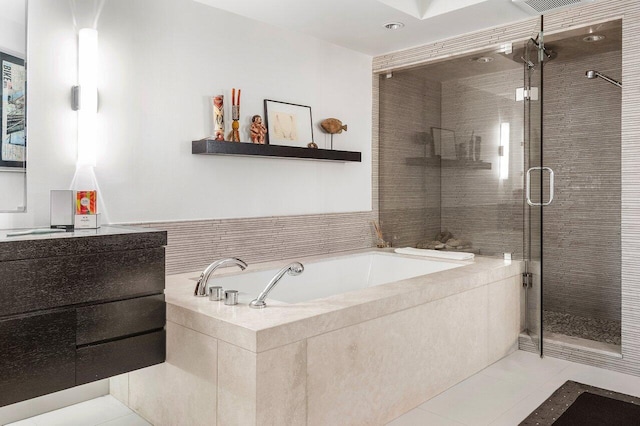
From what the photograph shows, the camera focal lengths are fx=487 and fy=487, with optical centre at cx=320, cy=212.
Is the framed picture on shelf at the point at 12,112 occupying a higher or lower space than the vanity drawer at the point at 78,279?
higher

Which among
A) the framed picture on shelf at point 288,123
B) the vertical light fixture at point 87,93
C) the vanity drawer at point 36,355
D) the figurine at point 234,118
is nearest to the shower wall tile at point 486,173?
the framed picture on shelf at point 288,123

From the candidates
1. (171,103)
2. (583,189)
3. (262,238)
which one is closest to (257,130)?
(171,103)

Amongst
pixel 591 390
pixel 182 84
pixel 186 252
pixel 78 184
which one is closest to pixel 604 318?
pixel 591 390

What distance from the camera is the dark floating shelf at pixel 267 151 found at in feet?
9.57

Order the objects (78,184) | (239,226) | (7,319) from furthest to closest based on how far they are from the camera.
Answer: (239,226), (78,184), (7,319)

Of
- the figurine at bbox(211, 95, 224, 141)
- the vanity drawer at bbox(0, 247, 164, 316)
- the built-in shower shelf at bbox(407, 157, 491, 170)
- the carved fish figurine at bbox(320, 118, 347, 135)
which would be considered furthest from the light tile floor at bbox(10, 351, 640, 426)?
the carved fish figurine at bbox(320, 118, 347, 135)

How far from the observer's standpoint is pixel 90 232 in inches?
84.1

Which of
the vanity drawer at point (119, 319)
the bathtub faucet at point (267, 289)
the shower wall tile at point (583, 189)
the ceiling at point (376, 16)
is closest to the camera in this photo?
the vanity drawer at point (119, 319)

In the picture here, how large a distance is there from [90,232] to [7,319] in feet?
1.60

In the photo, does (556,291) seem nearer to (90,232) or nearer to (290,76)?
(290,76)

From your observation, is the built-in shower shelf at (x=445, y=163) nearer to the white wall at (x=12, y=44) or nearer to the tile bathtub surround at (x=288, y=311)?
the tile bathtub surround at (x=288, y=311)

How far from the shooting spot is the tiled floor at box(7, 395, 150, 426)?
2.35 meters

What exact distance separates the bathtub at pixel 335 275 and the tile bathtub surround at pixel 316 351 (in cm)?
34

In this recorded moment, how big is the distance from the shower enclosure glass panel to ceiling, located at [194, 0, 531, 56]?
1.14ft
